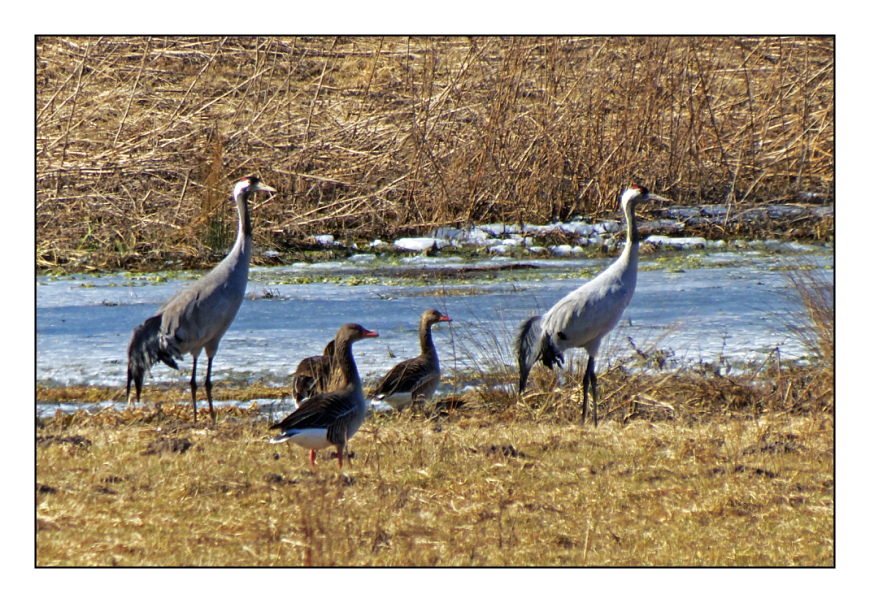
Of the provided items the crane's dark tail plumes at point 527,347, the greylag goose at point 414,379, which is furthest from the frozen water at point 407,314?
the greylag goose at point 414,379

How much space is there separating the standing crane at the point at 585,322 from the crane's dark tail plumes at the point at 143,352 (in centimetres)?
214

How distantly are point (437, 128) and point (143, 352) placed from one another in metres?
3.78

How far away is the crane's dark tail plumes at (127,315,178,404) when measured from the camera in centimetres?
568

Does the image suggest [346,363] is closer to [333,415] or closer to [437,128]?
[333,415]

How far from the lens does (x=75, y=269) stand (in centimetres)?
786

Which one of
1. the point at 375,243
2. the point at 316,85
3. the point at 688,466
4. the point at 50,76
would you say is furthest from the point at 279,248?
the point at 688,466

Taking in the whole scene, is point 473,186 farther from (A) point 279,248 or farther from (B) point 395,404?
(B) point 395,404

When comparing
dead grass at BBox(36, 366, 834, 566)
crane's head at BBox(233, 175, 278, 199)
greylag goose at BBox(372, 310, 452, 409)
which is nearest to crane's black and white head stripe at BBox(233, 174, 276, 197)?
crane's head at BBox(233, 175, 278, 199)

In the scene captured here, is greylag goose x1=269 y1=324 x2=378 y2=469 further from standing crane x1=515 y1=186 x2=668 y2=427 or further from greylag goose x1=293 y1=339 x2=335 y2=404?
standing crane x1=515 y1=186 x2=668 y2=427

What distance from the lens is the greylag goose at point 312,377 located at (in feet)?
18.5

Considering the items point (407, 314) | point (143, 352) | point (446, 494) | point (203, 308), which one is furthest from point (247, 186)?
point (446, 494)

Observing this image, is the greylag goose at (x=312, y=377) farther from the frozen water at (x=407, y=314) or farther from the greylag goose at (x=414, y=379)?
the frozen water at (x=407, y=314)

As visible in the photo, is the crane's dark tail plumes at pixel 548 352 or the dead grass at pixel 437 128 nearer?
the crane's dark tail plumes at pixel 548 352

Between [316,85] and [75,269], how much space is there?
2.51 metres
